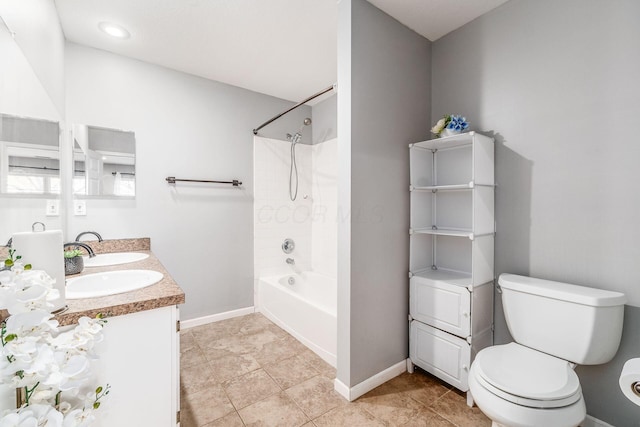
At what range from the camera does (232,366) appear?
215cm

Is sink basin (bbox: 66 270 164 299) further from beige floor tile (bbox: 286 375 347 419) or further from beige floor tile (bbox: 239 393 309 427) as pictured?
beige floor tile (bbox: 286 375 347 419)

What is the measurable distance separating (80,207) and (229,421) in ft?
6.58

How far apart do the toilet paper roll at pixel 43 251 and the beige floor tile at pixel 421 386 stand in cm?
195

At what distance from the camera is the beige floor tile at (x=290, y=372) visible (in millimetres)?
1979

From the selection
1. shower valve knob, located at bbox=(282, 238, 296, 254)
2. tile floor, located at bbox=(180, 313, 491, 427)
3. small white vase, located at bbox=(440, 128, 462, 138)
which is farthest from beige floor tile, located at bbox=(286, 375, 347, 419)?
small white vase, located at bbox=(440, 128, 462, 138)

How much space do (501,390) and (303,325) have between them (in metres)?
1.60

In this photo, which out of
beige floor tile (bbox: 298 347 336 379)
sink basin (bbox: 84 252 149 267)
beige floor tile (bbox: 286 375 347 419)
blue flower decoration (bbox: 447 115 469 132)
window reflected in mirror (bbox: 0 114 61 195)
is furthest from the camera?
beige floor tile (bbox: 298 347 336 379)

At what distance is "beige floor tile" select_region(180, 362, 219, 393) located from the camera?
6.28 feet

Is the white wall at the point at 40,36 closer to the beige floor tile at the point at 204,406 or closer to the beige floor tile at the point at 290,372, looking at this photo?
the beige floor tile at the point at 204,406

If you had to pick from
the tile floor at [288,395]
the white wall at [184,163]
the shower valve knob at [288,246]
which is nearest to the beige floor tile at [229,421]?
the tile floor at [288,395]

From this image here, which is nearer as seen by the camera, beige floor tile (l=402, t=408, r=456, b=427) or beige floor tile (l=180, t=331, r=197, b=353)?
beige floor tile (l=402, t=408, r=456, b=427)

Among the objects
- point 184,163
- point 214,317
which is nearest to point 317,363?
point 214,317

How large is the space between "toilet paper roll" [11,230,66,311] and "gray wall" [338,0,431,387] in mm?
1366

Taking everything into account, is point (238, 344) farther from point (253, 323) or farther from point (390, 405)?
point (390, 405)
